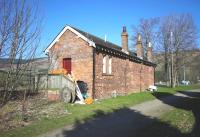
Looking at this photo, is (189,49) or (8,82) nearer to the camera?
(8,82)

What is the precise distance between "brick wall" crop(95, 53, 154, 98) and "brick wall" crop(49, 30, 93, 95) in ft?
2.50

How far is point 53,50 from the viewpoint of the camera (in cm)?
2448

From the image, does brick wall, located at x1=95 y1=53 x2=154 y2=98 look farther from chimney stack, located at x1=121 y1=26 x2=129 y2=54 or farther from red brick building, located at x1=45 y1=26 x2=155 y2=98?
chimney stack, located at x1=121 y1=26 x2=129 y2=54

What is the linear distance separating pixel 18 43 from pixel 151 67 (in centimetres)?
3338

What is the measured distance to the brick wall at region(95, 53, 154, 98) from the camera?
22625 millimetres

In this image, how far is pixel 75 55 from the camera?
904 inches

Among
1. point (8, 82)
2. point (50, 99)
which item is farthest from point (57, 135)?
point (50, 99)

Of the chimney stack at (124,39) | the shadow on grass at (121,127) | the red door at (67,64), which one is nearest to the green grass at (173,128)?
the shadow on grass at (121,127)

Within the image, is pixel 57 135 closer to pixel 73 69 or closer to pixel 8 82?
pixel 8 82

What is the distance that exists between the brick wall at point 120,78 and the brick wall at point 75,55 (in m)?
0.76

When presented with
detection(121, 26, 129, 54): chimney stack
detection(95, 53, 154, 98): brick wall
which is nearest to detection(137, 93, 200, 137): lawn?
detection(95, 53, 154, 98): brick wall

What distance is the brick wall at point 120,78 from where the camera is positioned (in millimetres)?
22625

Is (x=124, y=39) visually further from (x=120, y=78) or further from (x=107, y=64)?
(x=107, y=64)

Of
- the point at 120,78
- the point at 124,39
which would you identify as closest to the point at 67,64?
the point at 120,78
